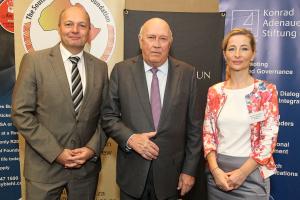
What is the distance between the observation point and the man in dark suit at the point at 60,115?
230cm

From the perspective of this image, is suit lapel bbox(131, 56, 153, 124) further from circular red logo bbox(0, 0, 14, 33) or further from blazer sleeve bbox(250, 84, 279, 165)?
circular red logo bbox(0, 0, 14, 33)

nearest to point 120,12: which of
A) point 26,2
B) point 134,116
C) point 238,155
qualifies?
point 26,2

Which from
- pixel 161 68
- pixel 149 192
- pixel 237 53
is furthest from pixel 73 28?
pixel 149 192

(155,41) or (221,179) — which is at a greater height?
(155,41)

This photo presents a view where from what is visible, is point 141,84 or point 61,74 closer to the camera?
point 61,74

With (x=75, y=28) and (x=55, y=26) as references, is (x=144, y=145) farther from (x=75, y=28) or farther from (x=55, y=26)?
(x=55, y=26)

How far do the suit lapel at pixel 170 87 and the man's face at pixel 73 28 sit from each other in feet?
2.23

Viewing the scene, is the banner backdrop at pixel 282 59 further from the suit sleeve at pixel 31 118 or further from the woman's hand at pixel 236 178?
the suit sleeve at pixel 31 118

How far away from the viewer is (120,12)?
3363 millimetres

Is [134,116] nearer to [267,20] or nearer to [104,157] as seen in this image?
[104,157]

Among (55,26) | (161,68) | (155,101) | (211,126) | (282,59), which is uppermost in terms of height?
(55,26)

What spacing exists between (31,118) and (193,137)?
1.17 metres

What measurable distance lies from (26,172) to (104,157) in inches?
45.0

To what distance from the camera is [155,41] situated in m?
2.48
